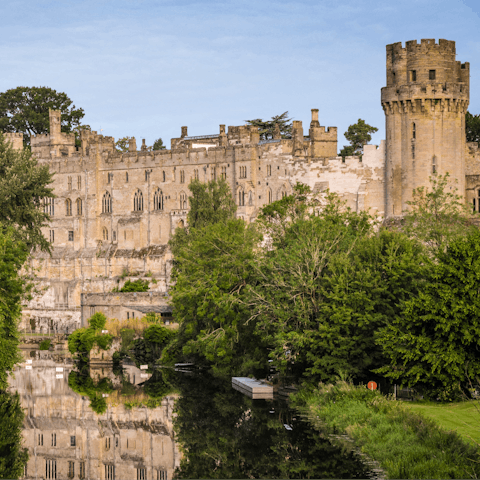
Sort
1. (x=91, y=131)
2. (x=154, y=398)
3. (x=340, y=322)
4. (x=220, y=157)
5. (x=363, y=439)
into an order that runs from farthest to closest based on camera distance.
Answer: (x=91, y=131) < (x=220, y=157) < (x=154, y=398) < (x=340, y=322) < (x=363, y=439)

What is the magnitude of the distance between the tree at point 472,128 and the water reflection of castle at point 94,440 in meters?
49.3

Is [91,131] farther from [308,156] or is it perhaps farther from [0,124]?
[308,156]

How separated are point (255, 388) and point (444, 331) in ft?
39.0

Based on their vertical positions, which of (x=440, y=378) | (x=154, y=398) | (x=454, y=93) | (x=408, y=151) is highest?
(x=454, y=93)

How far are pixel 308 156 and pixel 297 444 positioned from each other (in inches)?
2136

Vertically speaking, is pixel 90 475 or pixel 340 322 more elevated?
pixel 340 322

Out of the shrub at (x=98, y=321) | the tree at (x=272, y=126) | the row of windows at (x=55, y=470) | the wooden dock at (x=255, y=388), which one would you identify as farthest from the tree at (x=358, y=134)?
the row of windows at (x=55, y=470)

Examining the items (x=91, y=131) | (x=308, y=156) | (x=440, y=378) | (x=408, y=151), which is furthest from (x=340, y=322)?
(x=91, y=131)

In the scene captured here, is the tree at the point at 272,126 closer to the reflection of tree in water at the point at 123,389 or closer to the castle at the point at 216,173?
the castle at the point at 216,173

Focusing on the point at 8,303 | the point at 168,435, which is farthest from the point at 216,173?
the point at 168,435

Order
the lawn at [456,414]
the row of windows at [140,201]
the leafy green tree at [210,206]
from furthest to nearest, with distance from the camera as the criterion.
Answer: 1. the row of windows at [140,201]
2. the leafy green tree at [210,206]
3. the lawn at [456,414]

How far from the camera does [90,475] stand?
2973 centimetres

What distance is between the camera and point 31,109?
11000 cm

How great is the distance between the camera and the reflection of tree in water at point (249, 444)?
27562 mm
